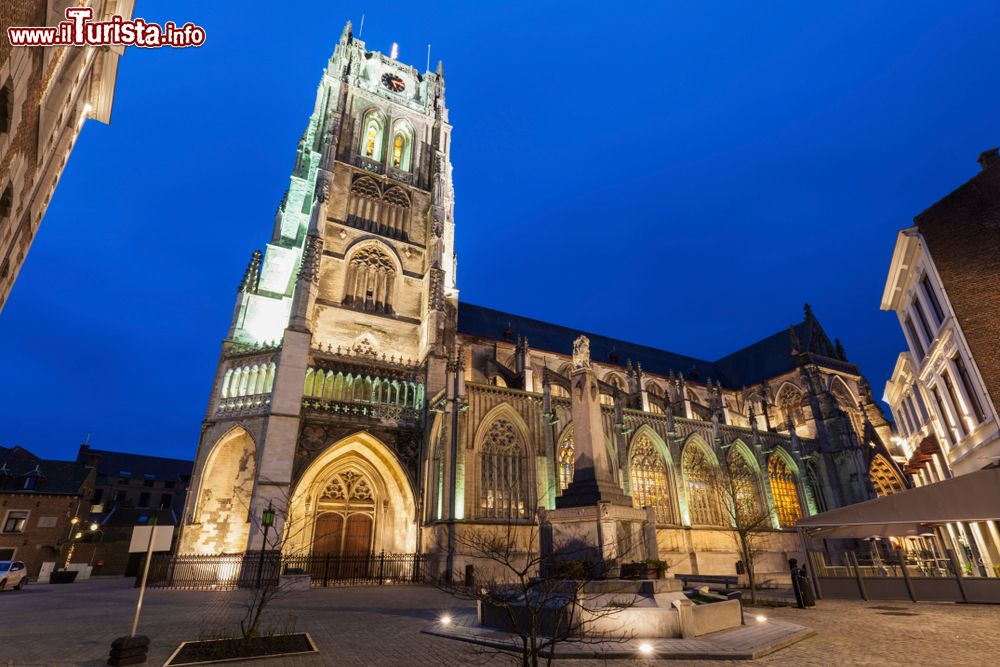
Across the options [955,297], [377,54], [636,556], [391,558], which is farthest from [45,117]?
[377,54]

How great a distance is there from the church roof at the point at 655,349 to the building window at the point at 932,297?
796 inches

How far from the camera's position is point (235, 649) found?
6484 mm

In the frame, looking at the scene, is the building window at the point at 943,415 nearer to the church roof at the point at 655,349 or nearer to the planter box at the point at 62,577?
the church roof at the point at 655,349

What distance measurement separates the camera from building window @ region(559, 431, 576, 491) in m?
23.0

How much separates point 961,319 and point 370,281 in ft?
81.4

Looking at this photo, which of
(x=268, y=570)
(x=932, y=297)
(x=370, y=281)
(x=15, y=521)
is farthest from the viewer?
(x=15, y=521)

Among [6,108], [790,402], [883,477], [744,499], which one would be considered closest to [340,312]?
[6,108]

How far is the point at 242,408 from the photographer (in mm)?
20672

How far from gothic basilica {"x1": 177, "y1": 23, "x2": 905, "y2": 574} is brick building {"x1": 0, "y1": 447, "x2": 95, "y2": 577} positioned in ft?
62.8

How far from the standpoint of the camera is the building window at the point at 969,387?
14.8 m

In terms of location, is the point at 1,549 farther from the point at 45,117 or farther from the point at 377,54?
the point at 377,54

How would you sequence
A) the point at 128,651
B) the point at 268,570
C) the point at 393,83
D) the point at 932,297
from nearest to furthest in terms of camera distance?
the point at 128,651 < the point at 932,297 < the point at 268,570 < the point at 393,83

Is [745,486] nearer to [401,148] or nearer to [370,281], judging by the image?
[370,281]

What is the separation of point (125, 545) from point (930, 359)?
51.0 meters
